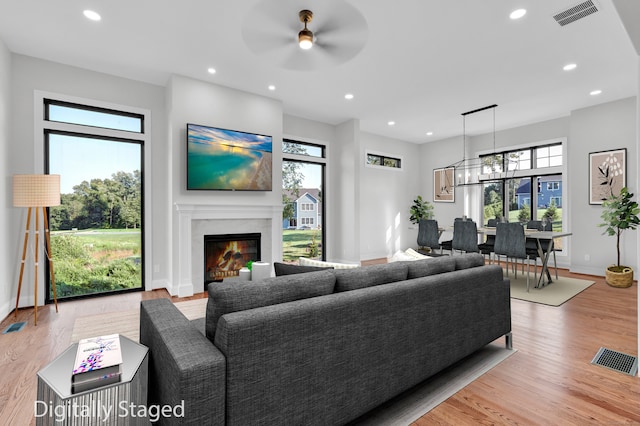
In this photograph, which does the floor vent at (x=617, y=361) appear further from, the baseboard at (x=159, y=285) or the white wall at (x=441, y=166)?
the white wall at (x=441, y=166)

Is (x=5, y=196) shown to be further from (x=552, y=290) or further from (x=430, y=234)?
(x=552, y=290)

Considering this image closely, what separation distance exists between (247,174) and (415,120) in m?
3.74

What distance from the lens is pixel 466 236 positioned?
17.6ft

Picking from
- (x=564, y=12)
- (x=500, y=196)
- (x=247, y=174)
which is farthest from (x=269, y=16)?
(x=500, y=196)

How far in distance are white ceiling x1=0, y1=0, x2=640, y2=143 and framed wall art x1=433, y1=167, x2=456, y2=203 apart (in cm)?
261

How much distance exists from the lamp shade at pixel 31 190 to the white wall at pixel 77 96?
1.66 ft

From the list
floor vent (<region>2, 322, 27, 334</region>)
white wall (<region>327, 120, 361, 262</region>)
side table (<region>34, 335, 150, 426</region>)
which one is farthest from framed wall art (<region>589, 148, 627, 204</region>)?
floor vent (<region>2, 322, 27, 334</region>)

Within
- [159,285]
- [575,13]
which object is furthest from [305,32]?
[159,285]

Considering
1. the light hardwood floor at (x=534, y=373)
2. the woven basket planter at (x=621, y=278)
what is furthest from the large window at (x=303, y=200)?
the woven basket planter at (x=621, y=278)

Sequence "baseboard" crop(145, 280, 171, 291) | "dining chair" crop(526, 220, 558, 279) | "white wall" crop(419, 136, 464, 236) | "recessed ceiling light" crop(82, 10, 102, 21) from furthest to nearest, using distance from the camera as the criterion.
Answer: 1. "white wall" crop(419, 136, 464, 236)
2. "dining chair" crop(526, 220, 558, 279)
3. "baseboard" crop(145, 280, 171, 291)
4. "recessed ceiling light" crop(82, 10, 102, 21)

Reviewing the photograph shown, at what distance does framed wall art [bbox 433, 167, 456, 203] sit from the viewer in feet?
25.5

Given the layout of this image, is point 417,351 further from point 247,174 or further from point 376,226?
point 376,226

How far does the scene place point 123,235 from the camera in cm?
437

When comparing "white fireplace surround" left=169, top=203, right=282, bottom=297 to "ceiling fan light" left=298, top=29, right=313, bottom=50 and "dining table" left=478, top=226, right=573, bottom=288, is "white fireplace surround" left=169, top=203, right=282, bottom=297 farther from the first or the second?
"dining table" left=478, top=226, right=573, bottom=288
